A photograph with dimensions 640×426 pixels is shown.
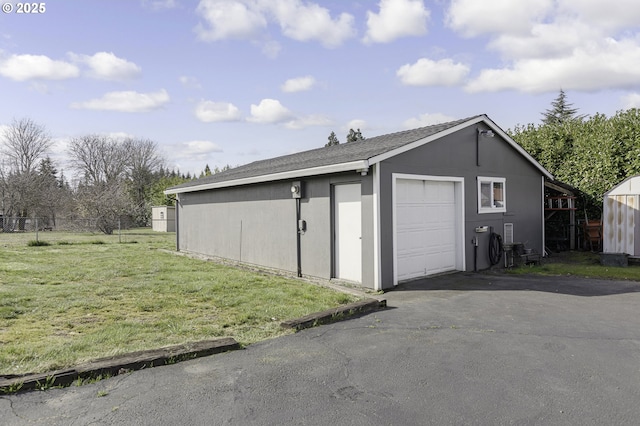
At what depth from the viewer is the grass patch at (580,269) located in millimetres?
8669

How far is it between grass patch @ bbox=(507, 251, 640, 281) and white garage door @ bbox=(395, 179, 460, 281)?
1.74 metres

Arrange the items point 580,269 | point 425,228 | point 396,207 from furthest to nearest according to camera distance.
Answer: point 580,269, point 425,228, point 396,207

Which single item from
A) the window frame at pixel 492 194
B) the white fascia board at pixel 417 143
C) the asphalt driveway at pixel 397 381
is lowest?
the asphalt driveway at pixel 397 381

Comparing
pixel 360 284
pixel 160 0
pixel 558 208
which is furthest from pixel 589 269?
pixel 160 0

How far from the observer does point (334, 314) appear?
544 centimetres

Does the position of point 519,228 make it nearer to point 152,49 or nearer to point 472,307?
point 472,307

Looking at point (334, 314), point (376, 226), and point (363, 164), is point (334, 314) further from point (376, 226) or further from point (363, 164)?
point (363, 164)

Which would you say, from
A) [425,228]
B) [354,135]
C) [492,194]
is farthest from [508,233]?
[354,135]

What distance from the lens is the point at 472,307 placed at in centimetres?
609

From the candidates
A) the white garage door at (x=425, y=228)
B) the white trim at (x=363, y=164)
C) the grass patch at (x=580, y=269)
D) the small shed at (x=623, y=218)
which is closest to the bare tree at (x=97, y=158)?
the white trim at (x=363, y=164)

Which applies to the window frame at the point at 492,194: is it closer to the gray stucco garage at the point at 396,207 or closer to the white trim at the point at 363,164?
the gray stucco garage at the point at 396,207

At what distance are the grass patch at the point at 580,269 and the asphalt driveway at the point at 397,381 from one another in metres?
3.76

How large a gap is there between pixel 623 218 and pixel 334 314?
29.8ft

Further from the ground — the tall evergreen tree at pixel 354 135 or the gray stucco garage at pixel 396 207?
the tall evergreen tree at pixel 354 135
